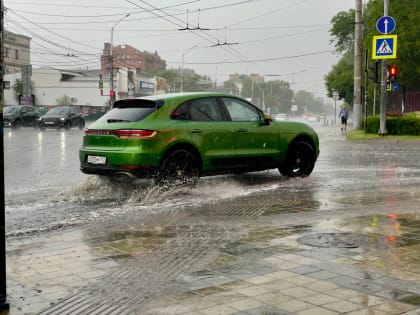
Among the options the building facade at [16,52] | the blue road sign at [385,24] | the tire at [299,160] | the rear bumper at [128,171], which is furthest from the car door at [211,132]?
the building facade at [16,52]

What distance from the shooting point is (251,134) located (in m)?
9.71

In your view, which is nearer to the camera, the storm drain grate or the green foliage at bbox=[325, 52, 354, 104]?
the storm drain grate

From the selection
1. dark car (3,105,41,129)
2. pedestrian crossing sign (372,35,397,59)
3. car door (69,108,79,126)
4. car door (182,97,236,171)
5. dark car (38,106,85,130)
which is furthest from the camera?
dark car (3,105,41,129)

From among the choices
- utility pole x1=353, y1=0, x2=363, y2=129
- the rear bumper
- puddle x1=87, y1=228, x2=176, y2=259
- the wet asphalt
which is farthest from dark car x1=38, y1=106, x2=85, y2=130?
puddle x1=87, y1=228, x2=176, y2=259

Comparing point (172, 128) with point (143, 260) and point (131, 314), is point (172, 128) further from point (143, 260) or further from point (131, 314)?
point (131, 314)

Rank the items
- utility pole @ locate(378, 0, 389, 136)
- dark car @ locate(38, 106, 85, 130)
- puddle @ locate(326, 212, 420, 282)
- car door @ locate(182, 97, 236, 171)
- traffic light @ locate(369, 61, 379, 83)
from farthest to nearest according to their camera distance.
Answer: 1. dark car @ locate(38, 106, 85, 130)
2. utility pole @ locate(378, 0, 389, 136)
3. traffic light @ locate(369, 61, 379, 83)
4. car door @ locate(182, 97, 236, 171)
5. puddle @ locate(326, 212, 420, 282)

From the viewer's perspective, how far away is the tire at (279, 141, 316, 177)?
34.7ft

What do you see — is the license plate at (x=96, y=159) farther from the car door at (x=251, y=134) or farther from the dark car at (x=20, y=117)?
the dark car at (x=20, y=117)

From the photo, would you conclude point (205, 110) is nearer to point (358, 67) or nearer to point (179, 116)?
point (179, 116)

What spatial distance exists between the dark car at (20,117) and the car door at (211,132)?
3006 cm

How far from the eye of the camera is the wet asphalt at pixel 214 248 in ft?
12.8

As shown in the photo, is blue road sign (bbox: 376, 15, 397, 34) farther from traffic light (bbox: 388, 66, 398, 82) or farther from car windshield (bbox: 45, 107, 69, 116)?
car windshield (bbox: 45, 107, 69, 116)

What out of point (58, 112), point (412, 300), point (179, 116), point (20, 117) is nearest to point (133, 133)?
point (179, 116)

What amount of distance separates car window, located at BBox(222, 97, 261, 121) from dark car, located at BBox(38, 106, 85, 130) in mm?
27433
